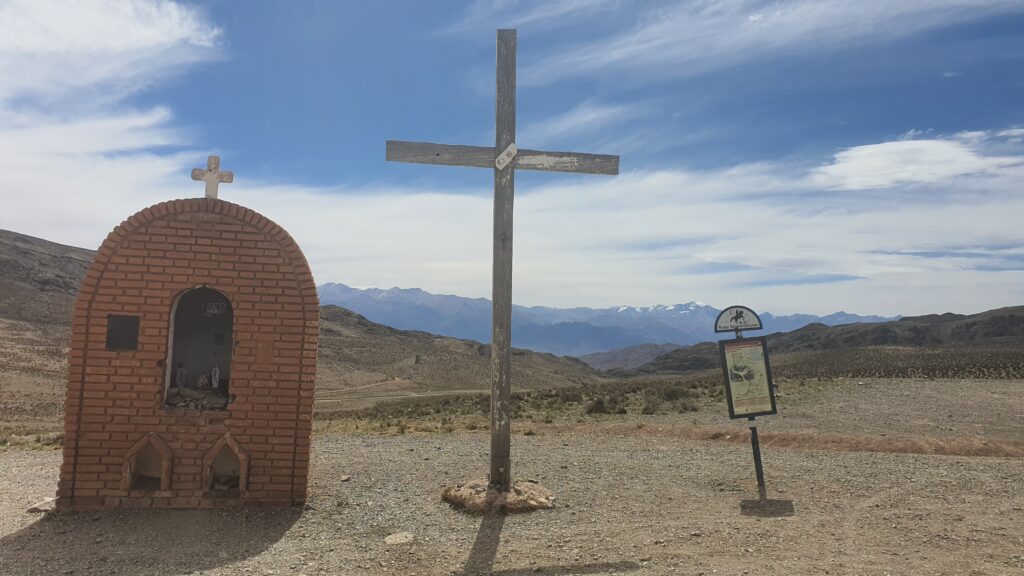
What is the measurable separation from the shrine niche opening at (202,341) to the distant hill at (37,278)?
65654 mm

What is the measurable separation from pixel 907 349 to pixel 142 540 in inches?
2680

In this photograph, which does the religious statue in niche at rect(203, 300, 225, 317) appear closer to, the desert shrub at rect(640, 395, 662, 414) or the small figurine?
the small figurine

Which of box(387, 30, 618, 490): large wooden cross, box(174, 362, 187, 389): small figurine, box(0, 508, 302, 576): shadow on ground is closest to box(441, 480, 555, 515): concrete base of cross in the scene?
box(387, 30, 618, 490): large wooden cross

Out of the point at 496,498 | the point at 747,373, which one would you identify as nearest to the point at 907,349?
the point at 747,373

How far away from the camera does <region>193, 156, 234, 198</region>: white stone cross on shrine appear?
750 cm

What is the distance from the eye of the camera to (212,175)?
24.7 ft

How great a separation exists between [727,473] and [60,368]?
4578cm

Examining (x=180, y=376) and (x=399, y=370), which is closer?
(x=180, y=376)

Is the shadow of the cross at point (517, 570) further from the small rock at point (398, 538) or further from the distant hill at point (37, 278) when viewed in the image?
the distant hill at point (37, 278)

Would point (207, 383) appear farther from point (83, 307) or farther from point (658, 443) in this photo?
point (658, 443)

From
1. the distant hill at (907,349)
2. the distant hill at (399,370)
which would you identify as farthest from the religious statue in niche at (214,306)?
the distant hill at (907,349)

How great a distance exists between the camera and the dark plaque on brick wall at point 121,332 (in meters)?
6.97

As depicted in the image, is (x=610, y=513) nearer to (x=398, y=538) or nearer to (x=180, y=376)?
(x=398, y=538)

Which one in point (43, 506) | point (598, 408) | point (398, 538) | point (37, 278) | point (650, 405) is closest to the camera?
point (398, 538)
